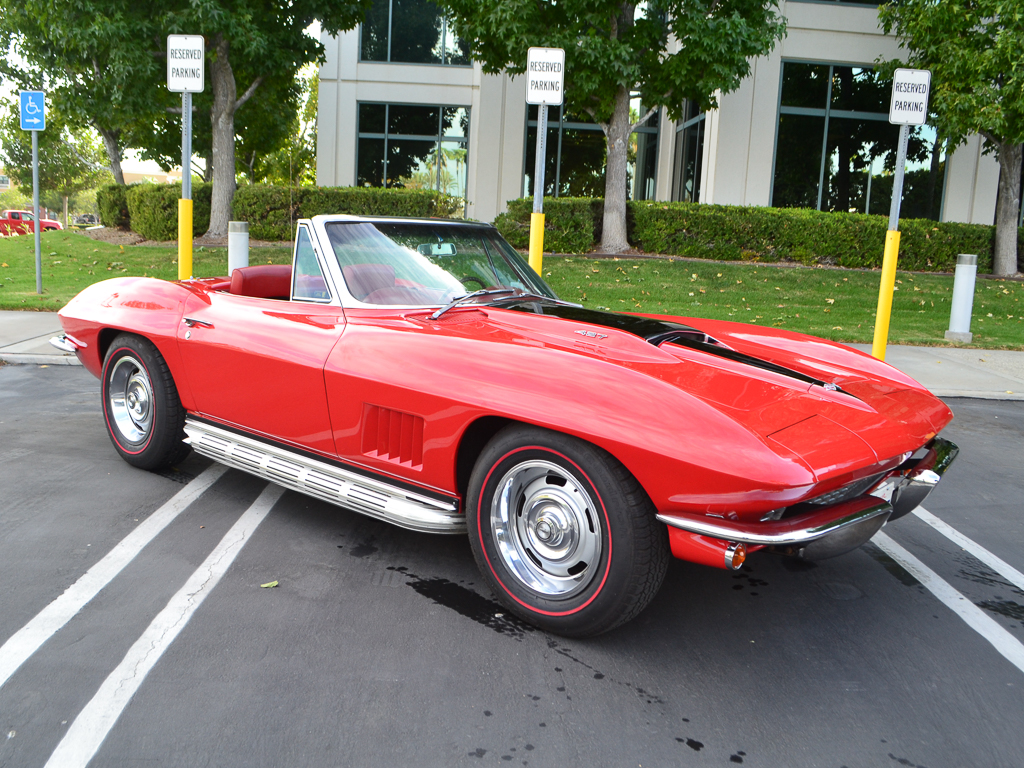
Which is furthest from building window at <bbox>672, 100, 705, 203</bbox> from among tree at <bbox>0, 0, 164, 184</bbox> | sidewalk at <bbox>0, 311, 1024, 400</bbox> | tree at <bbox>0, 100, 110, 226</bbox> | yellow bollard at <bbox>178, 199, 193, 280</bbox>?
tree at <bbox>0, 100, 110, 226</bbox>

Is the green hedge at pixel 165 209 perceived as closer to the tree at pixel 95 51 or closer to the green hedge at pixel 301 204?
the green hedge at pixel 301 204

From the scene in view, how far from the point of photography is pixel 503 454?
296 cm

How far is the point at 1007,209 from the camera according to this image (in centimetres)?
1653

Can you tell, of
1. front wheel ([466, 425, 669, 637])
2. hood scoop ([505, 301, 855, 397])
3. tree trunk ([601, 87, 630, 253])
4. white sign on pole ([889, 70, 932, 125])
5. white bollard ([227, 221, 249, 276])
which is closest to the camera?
front wheel ([466, 425, 669, 637])

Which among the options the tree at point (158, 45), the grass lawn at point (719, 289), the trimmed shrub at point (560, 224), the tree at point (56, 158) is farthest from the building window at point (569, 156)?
the tree at point (56, 158)

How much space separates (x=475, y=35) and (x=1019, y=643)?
1451 centimetres

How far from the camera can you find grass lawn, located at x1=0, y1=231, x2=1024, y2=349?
1136 cm

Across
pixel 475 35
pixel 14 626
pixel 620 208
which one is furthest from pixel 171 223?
pixel 14 626

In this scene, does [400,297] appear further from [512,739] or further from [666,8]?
[666,8]

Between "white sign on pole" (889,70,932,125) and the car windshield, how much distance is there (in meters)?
5.27

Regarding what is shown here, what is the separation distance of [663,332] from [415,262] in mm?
1182

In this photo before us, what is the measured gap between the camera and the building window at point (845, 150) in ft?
62.6

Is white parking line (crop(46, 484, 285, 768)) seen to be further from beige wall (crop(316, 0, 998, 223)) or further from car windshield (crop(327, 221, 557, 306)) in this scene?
beige wall (crop(316, 0, 998, 223))

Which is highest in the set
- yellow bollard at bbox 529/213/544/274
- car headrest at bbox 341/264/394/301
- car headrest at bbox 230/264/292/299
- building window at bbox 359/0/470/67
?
building window at bbox 359/0/470/67
